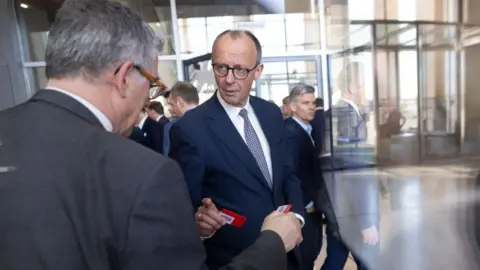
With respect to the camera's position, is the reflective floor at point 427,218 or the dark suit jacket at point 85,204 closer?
the dark suit jacket at point 85,204

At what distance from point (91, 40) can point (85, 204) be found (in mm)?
287

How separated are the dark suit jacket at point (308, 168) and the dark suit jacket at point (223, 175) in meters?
1.14

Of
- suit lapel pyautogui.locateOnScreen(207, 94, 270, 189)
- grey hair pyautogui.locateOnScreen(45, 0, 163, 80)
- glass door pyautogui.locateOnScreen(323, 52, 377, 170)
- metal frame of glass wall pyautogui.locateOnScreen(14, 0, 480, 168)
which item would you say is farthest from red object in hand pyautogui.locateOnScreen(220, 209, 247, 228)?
glass door pyautogui.locateOnScreen(323, 52, 377, 170)

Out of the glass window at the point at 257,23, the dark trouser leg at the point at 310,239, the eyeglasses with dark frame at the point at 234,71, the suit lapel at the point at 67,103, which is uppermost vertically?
the glass window at the point at 257,23

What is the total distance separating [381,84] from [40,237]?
4.87m

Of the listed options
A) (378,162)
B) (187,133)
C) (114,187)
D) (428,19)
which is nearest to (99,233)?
(114,187)

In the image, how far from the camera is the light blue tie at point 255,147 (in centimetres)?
138

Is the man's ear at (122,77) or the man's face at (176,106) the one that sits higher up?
the man's ear at (122,77)

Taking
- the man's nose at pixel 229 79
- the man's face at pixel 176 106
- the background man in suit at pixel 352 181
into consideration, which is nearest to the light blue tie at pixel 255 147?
the man's nose at pixel 229 79

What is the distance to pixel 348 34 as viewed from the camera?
610 cm

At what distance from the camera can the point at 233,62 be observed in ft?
4.72

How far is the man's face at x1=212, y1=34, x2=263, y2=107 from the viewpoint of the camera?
142 centimetres

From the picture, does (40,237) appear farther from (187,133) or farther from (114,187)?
(187,133)

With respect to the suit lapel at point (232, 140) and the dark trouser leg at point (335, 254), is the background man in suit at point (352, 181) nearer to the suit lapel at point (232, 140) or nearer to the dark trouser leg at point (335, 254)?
the dark trouser leg at point (335, 254)
